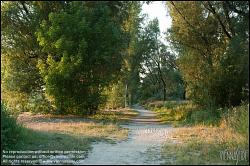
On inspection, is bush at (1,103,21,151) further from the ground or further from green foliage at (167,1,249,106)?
green foliage at (167,1,249,106)

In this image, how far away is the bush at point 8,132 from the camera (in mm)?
13250

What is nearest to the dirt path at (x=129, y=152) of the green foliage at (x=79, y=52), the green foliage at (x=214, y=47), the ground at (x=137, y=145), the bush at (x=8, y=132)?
the ground at (x=137, y=145)

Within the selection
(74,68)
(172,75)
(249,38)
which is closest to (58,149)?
(249,38)

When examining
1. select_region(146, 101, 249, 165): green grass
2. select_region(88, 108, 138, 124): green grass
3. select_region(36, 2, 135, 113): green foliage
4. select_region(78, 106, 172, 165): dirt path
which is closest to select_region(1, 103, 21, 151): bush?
select_region(78, 106, 172, 165): dirt path

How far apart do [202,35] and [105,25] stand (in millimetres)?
7407

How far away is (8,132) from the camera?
13.8 meters

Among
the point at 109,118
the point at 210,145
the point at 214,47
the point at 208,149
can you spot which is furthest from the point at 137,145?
the point at 214,47

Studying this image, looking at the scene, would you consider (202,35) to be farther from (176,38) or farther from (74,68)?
(74,68)

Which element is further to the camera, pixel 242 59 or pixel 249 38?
pixel 242 59

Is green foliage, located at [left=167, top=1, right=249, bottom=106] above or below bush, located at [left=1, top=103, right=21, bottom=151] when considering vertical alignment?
above

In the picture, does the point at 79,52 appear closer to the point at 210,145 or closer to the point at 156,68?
the point at 210,145

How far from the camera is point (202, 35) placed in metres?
29.6

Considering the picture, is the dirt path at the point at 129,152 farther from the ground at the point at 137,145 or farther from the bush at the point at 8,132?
the bush at the point at 8,132

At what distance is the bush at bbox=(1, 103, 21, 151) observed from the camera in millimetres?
13250
